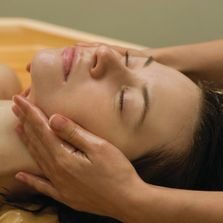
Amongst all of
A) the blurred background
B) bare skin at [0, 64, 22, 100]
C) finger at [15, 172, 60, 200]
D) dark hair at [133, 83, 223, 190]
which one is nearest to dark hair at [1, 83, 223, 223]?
dark hair at [133, 83, 223, 190]

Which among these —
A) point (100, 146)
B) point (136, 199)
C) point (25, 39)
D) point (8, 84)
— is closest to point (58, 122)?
point (100, 146)

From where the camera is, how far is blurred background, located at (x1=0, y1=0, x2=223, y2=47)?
2549mm

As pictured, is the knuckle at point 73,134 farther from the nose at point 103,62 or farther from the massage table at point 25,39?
the massage table at point 25,39

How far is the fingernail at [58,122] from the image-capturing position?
45.7 inches

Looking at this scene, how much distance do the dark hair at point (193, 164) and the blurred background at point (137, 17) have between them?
122 cm

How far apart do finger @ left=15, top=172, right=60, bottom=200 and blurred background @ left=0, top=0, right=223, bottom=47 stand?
150 cm

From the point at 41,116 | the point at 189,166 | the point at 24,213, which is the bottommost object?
the point at 24,213

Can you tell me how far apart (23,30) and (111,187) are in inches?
50.3

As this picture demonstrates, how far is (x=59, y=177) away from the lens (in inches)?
47.4

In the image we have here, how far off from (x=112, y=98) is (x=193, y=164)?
0.27 meters

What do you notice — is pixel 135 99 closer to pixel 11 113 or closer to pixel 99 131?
pixel 99 131

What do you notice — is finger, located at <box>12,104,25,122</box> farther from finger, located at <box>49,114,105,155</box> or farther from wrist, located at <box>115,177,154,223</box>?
wrist, located at <box>115,177,154,223</box>

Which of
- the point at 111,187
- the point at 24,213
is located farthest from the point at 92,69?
the point at 24,213

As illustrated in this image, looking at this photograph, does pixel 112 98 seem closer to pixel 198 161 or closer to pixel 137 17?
pixel 198 161
